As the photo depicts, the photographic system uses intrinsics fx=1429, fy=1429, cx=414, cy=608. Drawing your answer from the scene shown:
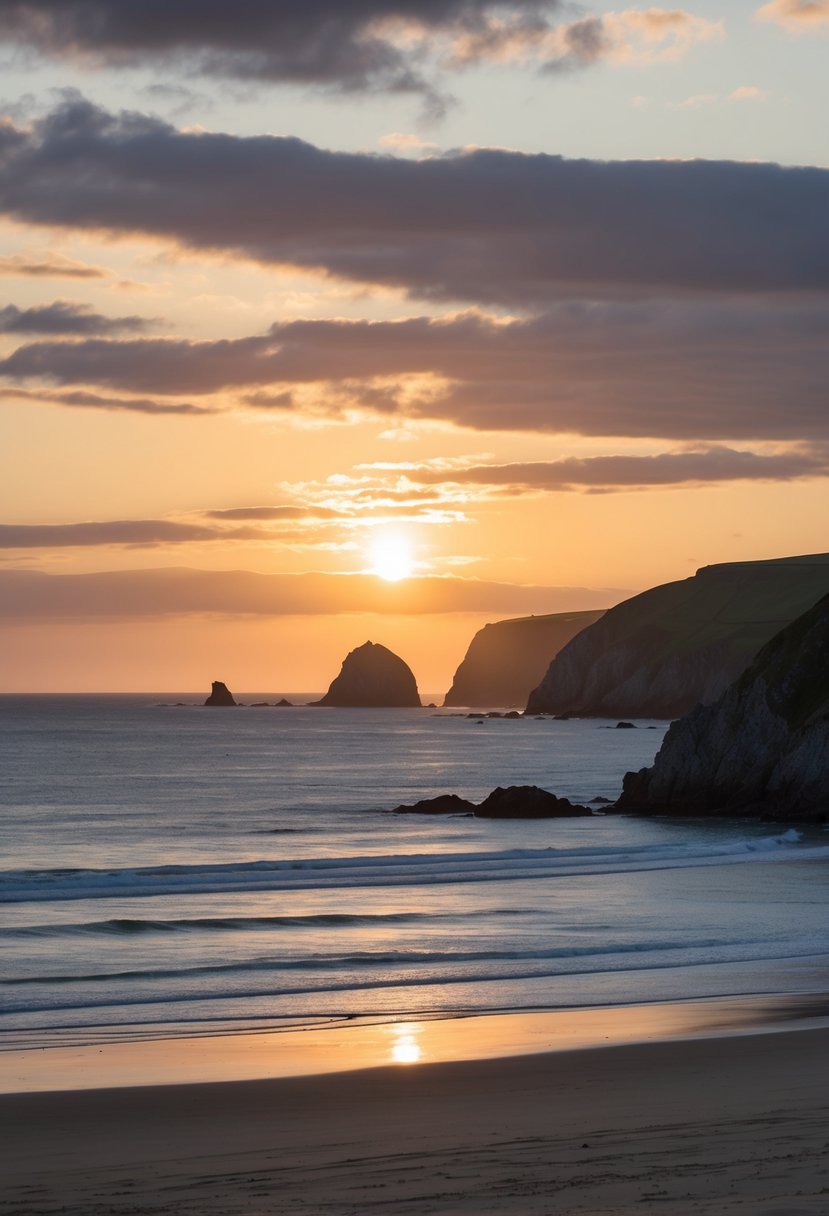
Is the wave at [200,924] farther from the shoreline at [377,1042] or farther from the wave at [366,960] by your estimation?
the shoreline at [377,1042]

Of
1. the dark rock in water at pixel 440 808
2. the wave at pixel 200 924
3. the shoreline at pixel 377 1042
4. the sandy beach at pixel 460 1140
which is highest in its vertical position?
the sandy beach at pixel 460 1140

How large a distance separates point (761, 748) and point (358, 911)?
3843 centimetres

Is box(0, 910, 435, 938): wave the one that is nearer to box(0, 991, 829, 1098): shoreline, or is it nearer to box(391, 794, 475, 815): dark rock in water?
box(0, 991, 829, 1098): shoreline

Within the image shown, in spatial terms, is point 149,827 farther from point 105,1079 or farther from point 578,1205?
point 578,1205

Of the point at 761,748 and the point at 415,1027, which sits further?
the point at 761,748

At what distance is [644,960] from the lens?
30.0 m

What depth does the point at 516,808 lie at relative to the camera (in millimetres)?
75500

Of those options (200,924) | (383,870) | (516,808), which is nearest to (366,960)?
(200,924)

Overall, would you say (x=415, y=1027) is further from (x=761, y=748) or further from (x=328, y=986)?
(x=761, y=748)

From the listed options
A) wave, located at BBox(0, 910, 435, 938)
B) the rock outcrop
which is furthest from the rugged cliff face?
wave, located at BBox(0, 910, 435, 938)

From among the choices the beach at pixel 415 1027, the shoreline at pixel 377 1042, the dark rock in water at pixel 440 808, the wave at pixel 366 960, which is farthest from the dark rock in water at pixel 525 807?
the shoreline at pixel 377 1042

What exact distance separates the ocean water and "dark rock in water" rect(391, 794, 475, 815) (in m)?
2.95

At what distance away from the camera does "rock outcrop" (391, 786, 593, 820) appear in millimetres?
75312

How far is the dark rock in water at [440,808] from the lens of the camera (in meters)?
77.7
